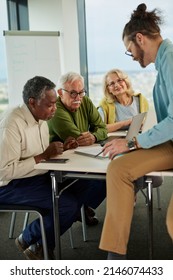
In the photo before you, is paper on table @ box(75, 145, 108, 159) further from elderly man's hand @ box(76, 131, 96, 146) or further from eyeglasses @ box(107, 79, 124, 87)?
eyeglasses @ box(107, 79, 124, 87)

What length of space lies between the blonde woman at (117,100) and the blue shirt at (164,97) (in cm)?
137

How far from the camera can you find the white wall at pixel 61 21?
14.1ft

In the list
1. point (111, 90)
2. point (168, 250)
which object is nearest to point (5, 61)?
point (111, 90)

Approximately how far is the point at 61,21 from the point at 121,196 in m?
3.20

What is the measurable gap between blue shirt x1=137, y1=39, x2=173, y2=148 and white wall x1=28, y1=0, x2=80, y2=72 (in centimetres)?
284

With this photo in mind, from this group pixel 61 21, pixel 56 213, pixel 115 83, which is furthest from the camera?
pixel 61 21

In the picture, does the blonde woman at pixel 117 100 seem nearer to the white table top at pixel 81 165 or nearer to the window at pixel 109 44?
the white table top at pixel 81 165

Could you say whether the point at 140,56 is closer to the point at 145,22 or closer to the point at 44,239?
the point at 145,22

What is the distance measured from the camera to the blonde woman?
3105 mm

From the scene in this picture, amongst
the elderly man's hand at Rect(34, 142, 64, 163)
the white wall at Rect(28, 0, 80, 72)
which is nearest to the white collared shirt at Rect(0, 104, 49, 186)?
the elderly man's hand at Rect(34, 142, 64, 163)

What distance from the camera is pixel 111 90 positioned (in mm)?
3121

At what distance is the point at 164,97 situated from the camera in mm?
1692

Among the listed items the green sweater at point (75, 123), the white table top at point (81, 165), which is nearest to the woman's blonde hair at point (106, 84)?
the green sweater at point (75, 123)

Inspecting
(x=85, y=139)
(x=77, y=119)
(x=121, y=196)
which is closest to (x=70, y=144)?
(x=85, y=139)
